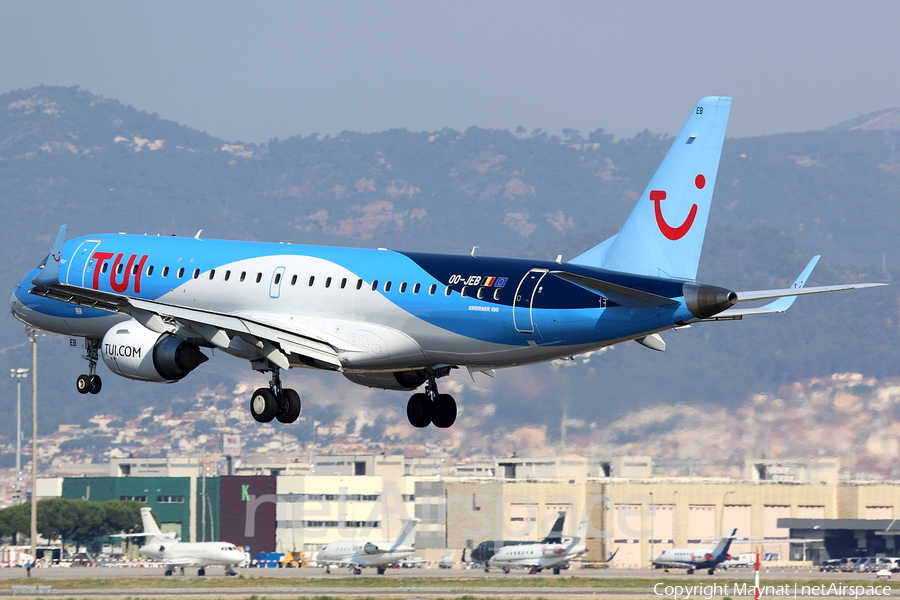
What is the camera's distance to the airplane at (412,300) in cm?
4003

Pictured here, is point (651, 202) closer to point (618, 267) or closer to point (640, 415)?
point (618, 267)

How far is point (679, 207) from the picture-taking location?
134 ft

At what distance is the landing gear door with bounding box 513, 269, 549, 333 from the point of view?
40.8 meters

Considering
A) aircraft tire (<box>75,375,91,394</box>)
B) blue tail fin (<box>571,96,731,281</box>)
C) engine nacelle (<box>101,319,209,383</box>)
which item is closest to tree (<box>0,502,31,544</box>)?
aircraft tire (<box>75,375,91,394</box>)

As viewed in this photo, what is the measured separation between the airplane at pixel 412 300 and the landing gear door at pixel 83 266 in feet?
0.37

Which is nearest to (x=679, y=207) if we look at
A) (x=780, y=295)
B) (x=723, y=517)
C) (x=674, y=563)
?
(x=780, y=295)

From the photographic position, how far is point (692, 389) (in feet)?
338

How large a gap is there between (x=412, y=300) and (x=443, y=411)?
5417mm

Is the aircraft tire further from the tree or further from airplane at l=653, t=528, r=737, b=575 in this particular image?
the tree

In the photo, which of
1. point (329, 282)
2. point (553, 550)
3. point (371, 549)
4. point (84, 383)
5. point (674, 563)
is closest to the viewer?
point (329, 282)

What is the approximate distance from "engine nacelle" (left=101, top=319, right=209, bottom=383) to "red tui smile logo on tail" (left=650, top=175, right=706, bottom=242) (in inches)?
607

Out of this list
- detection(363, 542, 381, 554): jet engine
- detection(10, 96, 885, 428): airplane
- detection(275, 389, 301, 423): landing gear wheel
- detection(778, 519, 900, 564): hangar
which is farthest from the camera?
detection(778, 519, 900, 564): hangar

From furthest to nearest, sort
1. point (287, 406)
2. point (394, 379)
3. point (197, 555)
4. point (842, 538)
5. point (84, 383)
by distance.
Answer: point (842, 538) → point (197, 555) → point (84, 383) → point (394, 379) → point (287, 406)

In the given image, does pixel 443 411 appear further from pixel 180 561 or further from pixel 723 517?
pixel 723 517
